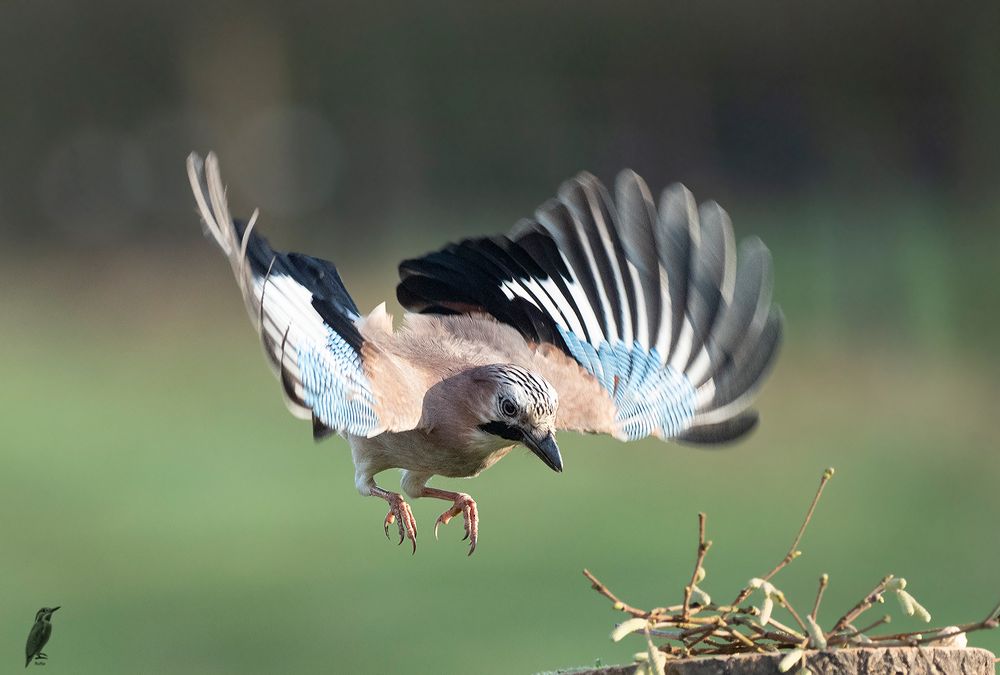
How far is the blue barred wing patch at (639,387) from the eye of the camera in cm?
246

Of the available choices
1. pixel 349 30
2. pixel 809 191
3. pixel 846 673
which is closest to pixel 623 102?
pixel 809 191

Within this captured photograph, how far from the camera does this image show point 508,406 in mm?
2129

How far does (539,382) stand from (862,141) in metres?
9.35

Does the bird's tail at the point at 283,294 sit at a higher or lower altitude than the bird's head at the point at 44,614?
higher

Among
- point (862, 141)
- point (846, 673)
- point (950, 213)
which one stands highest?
point (862, 141)

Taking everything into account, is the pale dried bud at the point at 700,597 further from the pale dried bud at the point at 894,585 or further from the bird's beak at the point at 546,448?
the bird's beak at the point at 546,448

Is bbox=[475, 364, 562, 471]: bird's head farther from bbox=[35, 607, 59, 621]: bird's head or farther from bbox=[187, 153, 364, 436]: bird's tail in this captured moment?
bbox=[35, 607, 59, 621]: bird's head

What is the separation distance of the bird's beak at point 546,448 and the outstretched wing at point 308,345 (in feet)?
0.53

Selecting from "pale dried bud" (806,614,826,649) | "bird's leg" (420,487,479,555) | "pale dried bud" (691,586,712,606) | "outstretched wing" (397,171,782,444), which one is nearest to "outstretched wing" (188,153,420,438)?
"bird's leg" (420,487,479,555)

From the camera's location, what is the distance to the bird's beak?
2.14 metres

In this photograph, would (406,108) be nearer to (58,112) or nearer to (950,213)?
(58,112)

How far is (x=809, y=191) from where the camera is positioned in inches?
404

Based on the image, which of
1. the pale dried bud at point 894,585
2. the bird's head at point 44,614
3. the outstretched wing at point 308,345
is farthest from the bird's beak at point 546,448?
the bird's head at point 44,614

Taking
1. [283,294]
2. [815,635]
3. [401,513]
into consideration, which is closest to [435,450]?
[401,513]
